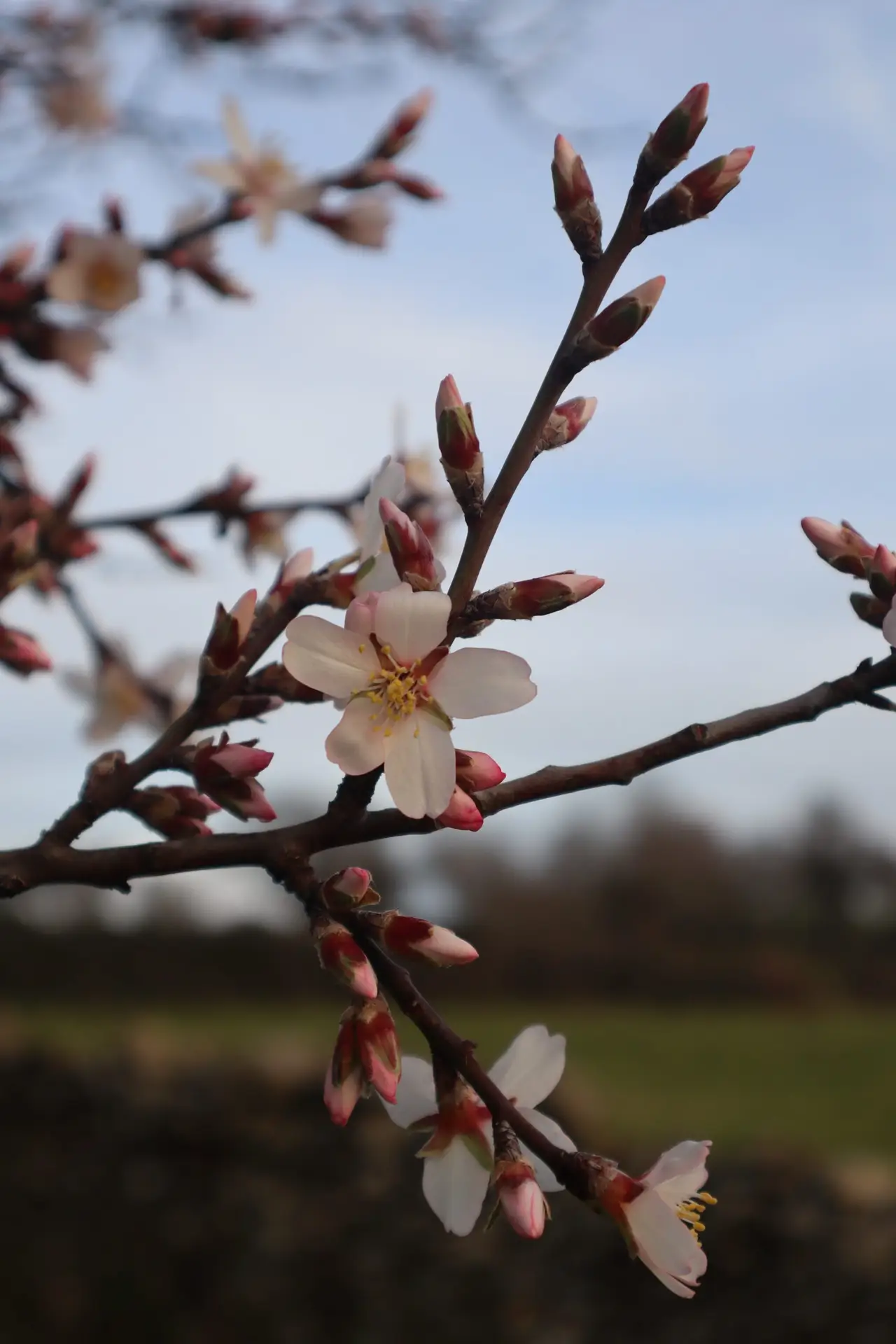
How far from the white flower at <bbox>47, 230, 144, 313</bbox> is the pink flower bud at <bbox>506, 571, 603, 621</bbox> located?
105 cm

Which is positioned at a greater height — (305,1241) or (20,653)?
(20,653)

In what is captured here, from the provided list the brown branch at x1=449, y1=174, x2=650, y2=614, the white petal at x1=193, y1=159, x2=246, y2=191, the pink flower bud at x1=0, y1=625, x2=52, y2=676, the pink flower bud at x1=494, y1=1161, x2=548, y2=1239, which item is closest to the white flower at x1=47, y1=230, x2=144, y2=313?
the white petal at x1=193, y1=159, x2=246, y2=191

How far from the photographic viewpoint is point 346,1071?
0.71 m

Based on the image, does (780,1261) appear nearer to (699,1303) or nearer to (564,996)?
(699,1303)

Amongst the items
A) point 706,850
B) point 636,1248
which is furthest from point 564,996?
point 636,1248

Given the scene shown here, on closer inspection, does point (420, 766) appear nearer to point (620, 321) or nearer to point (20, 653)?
point (620, 321)

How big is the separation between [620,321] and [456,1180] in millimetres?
505

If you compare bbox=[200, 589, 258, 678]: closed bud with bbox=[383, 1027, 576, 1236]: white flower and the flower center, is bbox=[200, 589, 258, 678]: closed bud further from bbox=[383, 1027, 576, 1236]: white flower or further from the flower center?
the flower center

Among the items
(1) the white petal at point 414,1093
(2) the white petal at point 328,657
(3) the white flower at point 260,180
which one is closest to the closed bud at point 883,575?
(2) the white petal at point 328,657

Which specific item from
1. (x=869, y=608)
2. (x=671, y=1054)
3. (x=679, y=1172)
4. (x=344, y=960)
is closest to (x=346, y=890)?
(x=344, y=960)

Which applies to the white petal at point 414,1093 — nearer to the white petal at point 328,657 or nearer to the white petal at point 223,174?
the white petal at point 328,657

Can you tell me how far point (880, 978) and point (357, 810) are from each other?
44.5 ft

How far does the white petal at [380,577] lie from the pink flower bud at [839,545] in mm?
263

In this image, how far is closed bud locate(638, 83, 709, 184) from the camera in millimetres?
674
